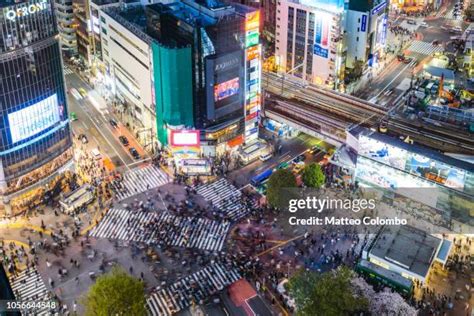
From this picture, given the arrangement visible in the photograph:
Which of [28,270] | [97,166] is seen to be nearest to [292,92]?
[97,166]

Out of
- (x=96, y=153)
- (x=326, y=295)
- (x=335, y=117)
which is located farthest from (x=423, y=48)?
(x=326, y=295)

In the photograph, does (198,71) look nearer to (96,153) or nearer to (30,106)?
(96,153)

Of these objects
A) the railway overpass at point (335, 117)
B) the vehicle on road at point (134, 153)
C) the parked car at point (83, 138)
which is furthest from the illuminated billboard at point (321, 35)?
the parked car at point (83, 138)

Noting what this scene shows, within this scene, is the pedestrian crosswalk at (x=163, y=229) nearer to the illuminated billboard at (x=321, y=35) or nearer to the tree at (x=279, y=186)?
the tree at (x=279, y=186)

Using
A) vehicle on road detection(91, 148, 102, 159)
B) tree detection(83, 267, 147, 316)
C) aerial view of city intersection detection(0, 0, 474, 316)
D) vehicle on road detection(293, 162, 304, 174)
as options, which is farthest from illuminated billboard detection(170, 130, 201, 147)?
tree detection(83, 267, 147, 316)

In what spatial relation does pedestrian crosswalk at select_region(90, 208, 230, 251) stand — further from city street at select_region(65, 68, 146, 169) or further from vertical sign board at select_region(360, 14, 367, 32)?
vertical sign board at select_region(360, 14, 367, 32)

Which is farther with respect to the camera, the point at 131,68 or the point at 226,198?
the point at 131,68
